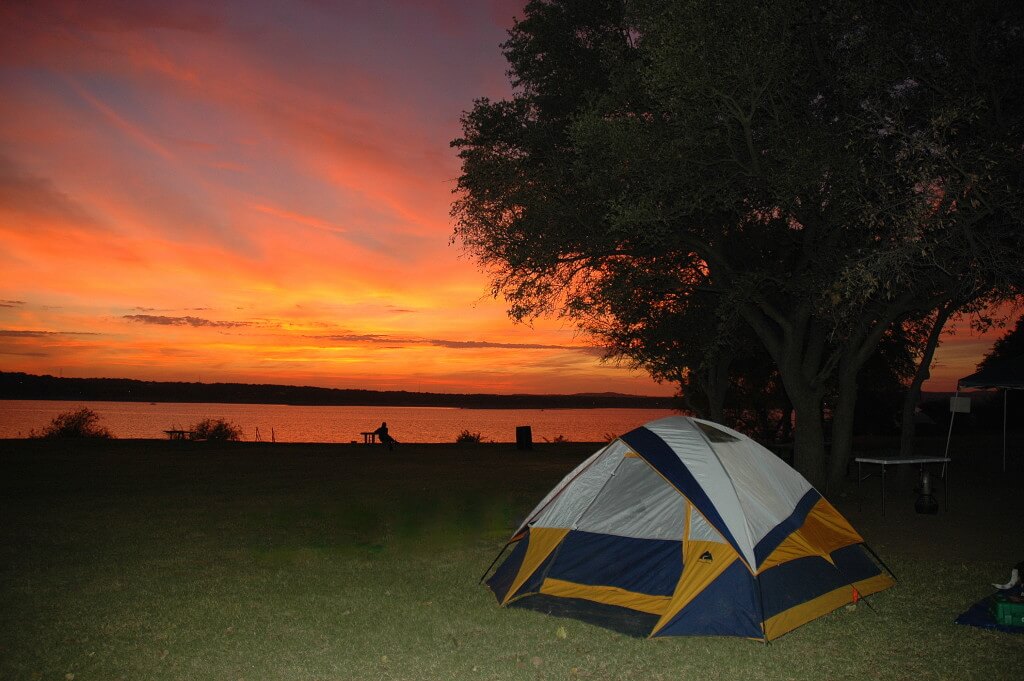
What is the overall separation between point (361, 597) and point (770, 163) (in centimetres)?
910

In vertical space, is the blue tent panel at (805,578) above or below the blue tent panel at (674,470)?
below

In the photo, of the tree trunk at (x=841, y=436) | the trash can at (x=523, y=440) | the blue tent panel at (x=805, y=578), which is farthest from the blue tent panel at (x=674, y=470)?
the trash can at (x=523, y=440)

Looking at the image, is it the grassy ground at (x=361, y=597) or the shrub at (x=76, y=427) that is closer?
the grassy ground at (x=361, y=597)

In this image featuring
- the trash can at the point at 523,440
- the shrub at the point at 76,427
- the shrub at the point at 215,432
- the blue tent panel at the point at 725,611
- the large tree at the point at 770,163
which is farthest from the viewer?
the shrub at the point at 215,432

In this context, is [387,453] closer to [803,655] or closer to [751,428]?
[751,428]

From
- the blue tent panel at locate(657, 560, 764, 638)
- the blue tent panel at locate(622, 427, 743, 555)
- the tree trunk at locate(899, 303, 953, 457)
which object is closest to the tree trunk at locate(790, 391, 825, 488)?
the tree trunk at locate(899, 303, 953, 457)

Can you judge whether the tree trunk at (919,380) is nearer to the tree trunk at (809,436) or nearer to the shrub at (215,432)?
the tree trunk at (809,436)

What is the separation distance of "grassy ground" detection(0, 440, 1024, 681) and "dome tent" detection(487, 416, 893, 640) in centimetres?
28

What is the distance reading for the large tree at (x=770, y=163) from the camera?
32.7 feet

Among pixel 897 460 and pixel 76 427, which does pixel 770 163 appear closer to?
pixel 897 460

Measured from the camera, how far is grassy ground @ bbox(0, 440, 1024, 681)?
6000 mm

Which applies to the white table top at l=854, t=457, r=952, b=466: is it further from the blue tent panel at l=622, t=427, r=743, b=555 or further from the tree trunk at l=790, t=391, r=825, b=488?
the blue tent panel at l=622, t=427, r=743, b=555

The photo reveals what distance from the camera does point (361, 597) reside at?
26.1ft

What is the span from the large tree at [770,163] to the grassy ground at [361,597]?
3.55m
